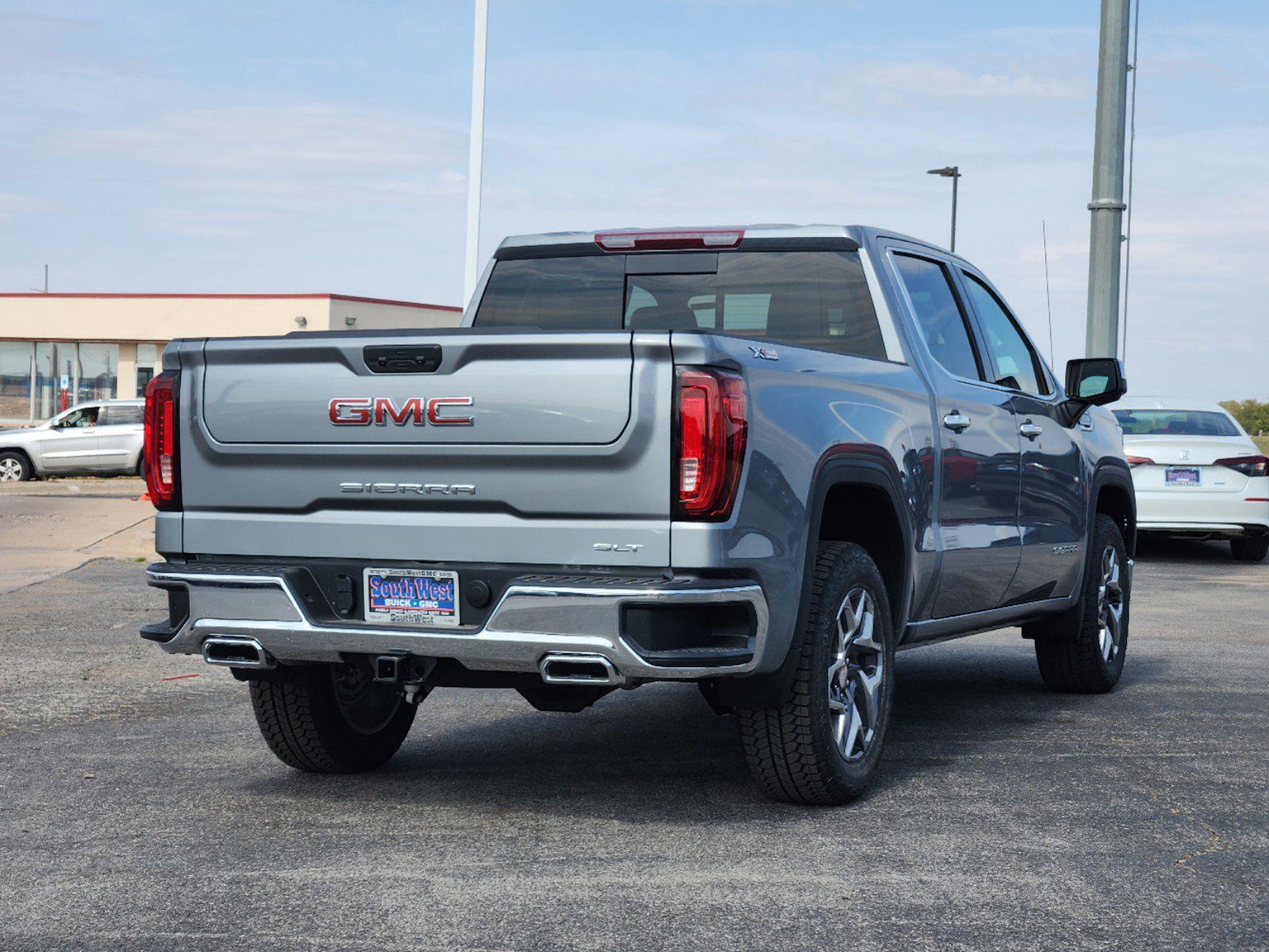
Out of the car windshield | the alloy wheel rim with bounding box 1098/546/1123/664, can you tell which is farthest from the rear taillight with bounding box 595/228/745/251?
the car windshield

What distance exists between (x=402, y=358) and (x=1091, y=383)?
401 centimetres

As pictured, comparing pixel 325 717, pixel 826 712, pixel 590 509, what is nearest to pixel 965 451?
pixel 826 712

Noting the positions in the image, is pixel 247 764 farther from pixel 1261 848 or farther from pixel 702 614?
pixel 1261 848

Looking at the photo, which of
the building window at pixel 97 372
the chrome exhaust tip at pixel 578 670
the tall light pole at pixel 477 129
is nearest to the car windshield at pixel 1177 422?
the tall light pole at pixel 477 129

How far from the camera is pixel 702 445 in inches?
185

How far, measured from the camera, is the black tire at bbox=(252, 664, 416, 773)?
5852 mm

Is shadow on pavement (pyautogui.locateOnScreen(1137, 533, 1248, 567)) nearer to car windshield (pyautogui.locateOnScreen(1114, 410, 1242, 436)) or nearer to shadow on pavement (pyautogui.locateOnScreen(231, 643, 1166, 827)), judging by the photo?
car windshield (pyautogui.locateOnScreen(1114, 410, 1242, 436))

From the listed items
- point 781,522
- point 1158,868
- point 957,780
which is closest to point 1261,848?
point 1158,868

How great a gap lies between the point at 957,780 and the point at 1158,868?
1279 mm

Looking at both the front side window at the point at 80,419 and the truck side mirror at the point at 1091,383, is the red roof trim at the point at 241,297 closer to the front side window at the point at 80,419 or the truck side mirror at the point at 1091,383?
the front side window at the point at 80,419

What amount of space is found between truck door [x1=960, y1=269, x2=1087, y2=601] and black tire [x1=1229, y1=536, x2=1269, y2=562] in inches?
367

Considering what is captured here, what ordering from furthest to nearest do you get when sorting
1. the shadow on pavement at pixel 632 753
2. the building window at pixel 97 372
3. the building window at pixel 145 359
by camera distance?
the building window at pixel 97 372, the building window at pixel 145 359, the shadow on pavement at pixel 632 753

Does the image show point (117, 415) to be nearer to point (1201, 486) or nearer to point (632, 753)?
point (1201, 486)

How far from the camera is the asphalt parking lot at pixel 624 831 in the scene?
13.8 ft
